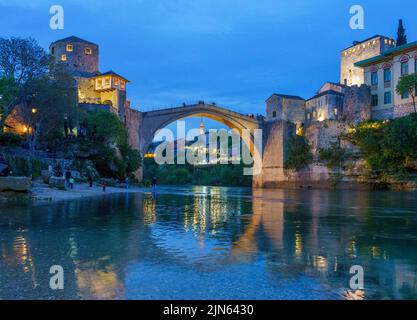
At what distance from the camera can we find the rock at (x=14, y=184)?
62.1 feet

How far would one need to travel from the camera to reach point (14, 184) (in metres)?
19.1

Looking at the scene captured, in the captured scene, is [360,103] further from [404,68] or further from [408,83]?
[408,83]

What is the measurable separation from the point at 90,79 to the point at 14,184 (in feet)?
175

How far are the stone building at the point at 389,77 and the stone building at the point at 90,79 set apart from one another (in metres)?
37.7

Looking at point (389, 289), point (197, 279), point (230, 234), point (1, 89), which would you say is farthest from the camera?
point (1, 89)

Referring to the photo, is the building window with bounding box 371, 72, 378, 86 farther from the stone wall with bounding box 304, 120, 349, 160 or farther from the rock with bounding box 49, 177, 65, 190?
the rock with bounding box 49, 177, 65, 190

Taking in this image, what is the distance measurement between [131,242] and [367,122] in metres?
50.6

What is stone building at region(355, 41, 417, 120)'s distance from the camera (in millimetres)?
50156

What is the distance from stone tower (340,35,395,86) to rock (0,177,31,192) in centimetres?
6420

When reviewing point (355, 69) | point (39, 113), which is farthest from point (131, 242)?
point (355, 69)

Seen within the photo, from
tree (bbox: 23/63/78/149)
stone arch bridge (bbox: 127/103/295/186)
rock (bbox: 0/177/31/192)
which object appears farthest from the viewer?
stone arch bridge (bbox: 127/103/295/186)

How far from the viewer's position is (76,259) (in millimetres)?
7152

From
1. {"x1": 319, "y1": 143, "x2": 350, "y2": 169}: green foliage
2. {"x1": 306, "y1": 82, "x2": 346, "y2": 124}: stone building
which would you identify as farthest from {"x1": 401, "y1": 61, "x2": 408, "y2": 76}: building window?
{"x1": 319, "y1": 143, "x2": 350, "y2": 169}: green foliage

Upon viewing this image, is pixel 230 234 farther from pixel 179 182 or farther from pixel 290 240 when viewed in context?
pixel 179 182
